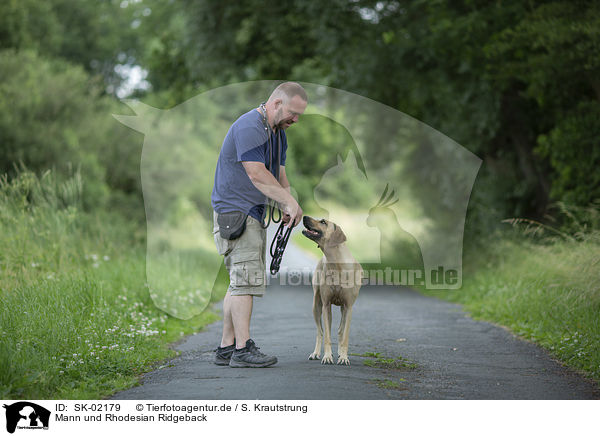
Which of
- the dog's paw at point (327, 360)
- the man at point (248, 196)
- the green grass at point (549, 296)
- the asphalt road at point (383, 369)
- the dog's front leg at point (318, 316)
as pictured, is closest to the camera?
the asphalt road at point (383, 369)

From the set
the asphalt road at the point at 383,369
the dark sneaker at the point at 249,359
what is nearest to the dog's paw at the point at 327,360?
the asphalt road at the point at 383,369

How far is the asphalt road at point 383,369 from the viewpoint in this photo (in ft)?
18.1

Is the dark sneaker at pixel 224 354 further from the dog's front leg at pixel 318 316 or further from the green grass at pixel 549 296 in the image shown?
the green grass at pixel 549 296

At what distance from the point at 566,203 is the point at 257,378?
8.83 meters

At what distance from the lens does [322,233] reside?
6.78 metres

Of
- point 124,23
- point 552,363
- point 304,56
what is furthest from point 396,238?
point 124,23

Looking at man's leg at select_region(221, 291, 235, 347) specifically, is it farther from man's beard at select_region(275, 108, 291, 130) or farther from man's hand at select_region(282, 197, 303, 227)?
man's beard at select_region(275, 108, 291, 130)

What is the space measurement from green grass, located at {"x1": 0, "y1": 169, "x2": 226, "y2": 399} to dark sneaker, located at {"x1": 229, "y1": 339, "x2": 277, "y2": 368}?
0.88 metres

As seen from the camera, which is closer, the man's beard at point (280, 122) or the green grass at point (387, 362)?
the man's beard at point (280, 122)

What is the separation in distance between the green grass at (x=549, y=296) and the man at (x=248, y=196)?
10.2 feet

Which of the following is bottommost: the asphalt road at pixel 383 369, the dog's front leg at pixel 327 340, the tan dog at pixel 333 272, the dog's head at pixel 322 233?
the asphalt road at pixel 383 369
